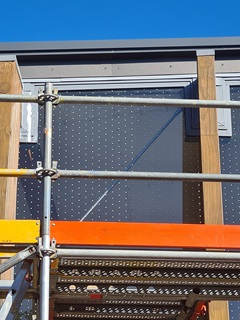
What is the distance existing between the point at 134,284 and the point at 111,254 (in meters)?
0.75

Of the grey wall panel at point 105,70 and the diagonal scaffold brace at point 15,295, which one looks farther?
the grey wall panel at point 105,70

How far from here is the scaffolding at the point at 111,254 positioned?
466cm

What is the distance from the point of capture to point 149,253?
4.70 metres

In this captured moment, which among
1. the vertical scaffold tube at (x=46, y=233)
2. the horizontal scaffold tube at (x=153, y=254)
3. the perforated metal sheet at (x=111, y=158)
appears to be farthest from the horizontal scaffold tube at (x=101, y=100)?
the perforated metal sheet at (x=111, y=158)

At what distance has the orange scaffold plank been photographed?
4.76m

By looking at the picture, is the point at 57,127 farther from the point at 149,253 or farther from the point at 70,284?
the point at 149,253

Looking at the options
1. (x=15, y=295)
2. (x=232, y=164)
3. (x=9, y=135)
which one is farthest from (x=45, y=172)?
(x=232, y=164)

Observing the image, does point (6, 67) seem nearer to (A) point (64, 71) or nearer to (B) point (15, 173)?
(A) point (64, 71)

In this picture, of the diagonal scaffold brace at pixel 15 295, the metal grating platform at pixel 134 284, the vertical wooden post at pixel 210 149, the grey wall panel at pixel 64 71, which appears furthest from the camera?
the grey wall panel at pixel 64 71

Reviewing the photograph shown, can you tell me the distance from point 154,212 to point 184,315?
1.70 meters

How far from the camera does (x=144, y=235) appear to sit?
4.82m

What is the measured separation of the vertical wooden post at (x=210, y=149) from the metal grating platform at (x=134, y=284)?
2.47ft

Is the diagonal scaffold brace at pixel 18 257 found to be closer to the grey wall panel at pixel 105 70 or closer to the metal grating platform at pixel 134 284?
the metal grating platform at pixel 134 284

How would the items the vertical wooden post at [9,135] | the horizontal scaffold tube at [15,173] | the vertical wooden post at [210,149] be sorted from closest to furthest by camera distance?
the horizontal scaffold tube at [15,173]
the vertical wooden post at [210,149]
the vertical wooden post at [9,135]
